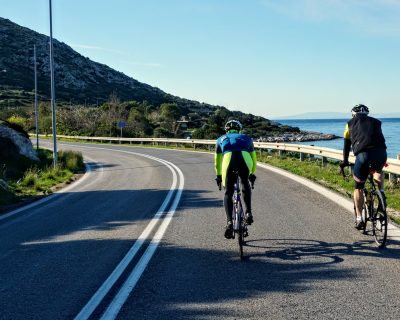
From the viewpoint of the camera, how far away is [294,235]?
749 centimetres

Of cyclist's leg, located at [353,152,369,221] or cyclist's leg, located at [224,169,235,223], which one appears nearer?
cyclist's leg, located at [224,169,235,223]

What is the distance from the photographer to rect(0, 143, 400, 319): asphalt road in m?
4.51

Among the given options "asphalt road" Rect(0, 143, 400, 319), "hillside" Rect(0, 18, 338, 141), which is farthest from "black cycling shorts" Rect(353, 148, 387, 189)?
"hillside" Rect(0, 18, 338, 141)

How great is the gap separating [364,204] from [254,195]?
4811 millimetres

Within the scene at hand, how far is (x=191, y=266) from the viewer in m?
5.91

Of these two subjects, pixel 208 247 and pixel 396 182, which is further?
pixel 396 182

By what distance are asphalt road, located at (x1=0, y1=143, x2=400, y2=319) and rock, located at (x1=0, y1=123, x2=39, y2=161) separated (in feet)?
39.8

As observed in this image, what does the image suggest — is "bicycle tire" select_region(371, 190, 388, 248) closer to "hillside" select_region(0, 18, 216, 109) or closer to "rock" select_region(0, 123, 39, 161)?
"rock" select_region(0, 123, 39, 161)

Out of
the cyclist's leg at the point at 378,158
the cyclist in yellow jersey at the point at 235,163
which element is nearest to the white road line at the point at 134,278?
the cyclist in yellow jersey at the point at 235,163

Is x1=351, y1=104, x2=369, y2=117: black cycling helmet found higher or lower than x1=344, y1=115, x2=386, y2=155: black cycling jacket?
higher

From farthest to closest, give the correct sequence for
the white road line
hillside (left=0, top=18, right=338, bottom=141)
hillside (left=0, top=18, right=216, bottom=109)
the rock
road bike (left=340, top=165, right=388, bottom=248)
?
hillside (left=0, top=18, right=216, bottom=109) < hillside (left=0, top=18, right=338, bottom=141) < the rock < road bike (left=340, top=165, right=388, bottom=248) < the white road line

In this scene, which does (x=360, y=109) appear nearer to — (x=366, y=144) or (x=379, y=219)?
(x=366, y=144)

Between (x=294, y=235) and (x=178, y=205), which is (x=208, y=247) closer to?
(x=294, y=235)

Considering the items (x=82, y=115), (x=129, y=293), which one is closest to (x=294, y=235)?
(x=129, y=293)
